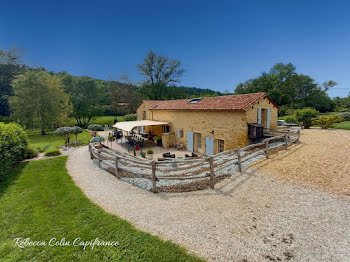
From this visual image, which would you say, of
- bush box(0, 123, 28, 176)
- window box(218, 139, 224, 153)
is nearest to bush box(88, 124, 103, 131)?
bush box(0, 123, 28, 176)

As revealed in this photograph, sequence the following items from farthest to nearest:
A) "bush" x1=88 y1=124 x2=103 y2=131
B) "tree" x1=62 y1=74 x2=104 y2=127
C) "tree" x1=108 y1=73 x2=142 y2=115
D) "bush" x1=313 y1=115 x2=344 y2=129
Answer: "tree" x1=108 y1=73 x2=142 y2=115 < "tree" x1=62 y1=74 x2=104 y2=127 < "bush" x1=88 y1=124 x2=103 y2=131 < "bush" x1=313 y1=115 x2=344 y2=129

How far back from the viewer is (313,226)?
197 inches

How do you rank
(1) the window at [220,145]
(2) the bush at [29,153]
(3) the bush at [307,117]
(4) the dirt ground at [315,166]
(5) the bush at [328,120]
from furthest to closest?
(3) the bush at [307,117], (5) the bush at [328,120], (1) the window at [220,145], (2) the bush at [29,153], (4) the dirt ground at [315,166]

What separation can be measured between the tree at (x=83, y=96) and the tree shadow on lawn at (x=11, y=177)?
27.1 metres

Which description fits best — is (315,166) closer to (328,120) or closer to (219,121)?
(219,121)

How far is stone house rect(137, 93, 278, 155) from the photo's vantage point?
13.3 meters

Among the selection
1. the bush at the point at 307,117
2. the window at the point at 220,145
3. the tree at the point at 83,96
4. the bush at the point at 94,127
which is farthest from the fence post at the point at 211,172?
the tree at the point at 83,96

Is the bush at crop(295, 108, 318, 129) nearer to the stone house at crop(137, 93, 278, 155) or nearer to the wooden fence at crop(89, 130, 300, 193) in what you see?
the stone house at crop(137, 93, 278, 155)

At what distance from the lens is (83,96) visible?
37.8m

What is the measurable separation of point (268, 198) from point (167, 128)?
1611 cm

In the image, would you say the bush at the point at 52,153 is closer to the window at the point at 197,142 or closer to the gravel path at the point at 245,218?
the gravel path at the point at 245,218

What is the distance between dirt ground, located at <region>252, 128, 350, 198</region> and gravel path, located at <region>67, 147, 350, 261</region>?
77 centimetres

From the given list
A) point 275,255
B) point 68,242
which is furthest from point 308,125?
point 68,242

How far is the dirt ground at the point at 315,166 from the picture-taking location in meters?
7.47
